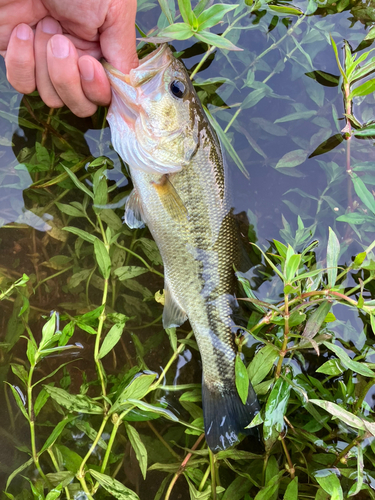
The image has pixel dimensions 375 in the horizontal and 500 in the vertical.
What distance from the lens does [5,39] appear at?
1781 mm

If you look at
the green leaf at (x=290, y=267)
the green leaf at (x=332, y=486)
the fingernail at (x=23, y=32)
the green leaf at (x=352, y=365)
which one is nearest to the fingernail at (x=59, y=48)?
the fingernail at (x=23, y=32)

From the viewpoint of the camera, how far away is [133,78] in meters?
1.63

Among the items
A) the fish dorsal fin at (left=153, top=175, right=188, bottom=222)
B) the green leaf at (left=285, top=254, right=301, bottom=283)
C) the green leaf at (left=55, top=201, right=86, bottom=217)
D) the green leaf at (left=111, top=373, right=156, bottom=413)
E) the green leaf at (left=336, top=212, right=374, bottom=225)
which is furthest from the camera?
the green leaf at (left=55, top=201, right=86, bottom=217)

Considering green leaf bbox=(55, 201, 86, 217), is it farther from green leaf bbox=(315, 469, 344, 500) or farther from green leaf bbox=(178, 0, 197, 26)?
green leaf bbox=(315, 469, 344, 500)

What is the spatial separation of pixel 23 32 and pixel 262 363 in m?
1.87

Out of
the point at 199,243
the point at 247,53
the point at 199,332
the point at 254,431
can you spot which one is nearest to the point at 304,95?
the point at 247,53

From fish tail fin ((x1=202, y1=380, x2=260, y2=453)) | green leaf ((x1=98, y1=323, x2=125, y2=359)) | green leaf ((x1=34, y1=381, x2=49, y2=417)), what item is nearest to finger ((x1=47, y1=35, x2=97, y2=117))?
green leaf ((x1=98, y1=323, x2=125, y2=359))

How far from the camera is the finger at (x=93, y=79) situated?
163cm

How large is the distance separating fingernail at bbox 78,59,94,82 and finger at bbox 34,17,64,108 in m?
0.25

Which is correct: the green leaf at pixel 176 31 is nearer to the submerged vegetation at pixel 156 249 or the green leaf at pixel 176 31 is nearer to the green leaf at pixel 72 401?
the submerged vegetation at pixel 156 249

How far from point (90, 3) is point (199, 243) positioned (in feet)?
3.97

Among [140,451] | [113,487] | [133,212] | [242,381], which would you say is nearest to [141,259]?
[133,212]

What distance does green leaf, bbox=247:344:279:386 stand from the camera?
158cm

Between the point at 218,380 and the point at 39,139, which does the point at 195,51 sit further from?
the point at 218,380
